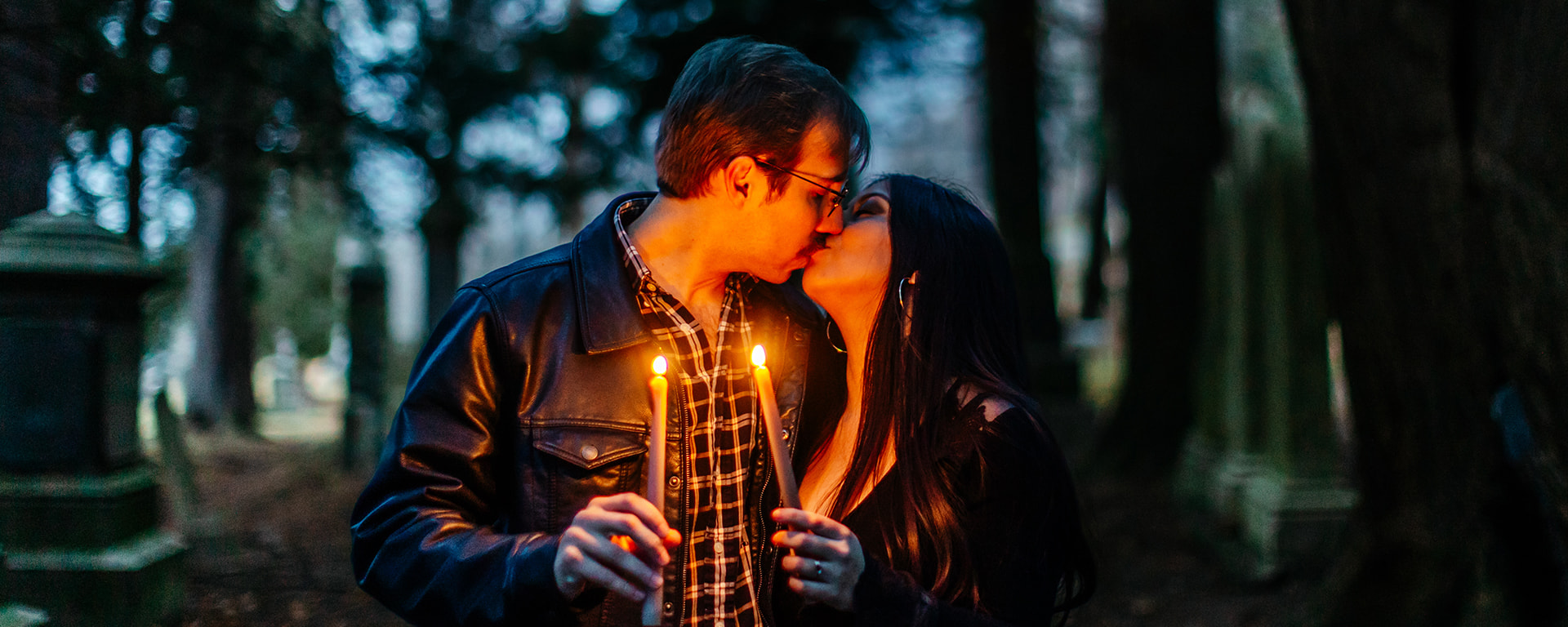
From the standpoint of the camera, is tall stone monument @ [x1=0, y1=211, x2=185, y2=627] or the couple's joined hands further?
tall stone monument @ [x1=0, y1=211, x2=185, y2=627]

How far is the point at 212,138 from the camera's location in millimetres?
5793

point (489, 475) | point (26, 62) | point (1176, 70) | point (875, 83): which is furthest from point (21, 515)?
point (875, 83)

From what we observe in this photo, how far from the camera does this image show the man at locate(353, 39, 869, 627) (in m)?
1.95

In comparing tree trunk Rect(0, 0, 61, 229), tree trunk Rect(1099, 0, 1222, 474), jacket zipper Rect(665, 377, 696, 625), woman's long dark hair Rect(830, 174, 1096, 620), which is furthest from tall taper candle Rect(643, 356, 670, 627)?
tree trunk Rect(1099, 0, 1222, 474)

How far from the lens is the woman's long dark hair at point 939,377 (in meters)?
2.24

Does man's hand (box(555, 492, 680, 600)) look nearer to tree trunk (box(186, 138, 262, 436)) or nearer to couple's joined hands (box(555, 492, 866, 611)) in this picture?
couple's joined hands (box(555, 492, 866, 611))

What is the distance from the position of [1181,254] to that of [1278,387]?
2.09 metres

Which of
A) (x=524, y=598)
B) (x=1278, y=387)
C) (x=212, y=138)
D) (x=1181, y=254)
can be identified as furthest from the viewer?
(x=1181, y=254)

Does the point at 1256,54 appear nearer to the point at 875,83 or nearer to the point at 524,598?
the point at 875,83

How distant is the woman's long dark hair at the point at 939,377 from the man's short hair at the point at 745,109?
34cm

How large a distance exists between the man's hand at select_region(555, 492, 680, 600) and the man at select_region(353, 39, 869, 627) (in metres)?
0.26

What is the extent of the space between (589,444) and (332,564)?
13.5 feet

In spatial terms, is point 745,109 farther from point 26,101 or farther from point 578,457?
point 26,101

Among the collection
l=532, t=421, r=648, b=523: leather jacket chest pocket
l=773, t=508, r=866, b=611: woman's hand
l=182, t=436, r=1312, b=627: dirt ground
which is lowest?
l=182, t=436, r=1312, b=627: dirt ground
